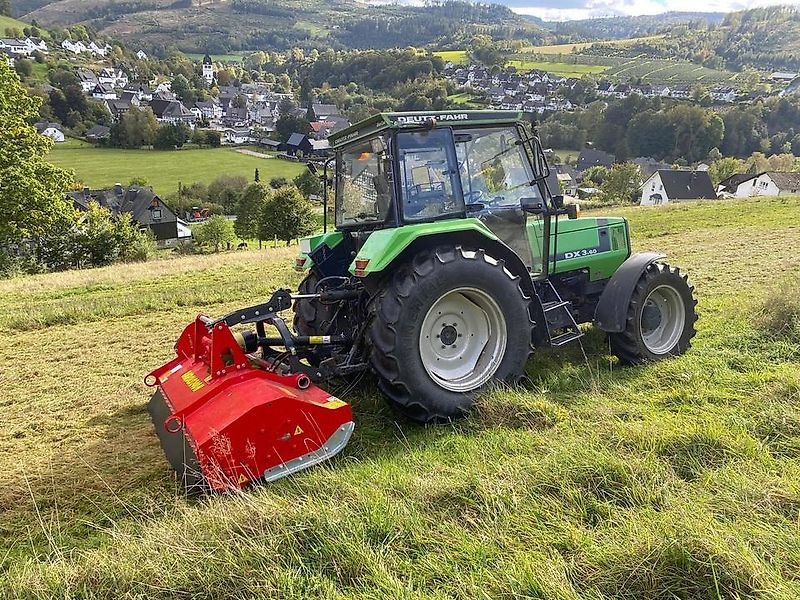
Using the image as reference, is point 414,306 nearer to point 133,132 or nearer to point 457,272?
point 457,272

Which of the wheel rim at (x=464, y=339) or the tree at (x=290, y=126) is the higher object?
the tree at (x=290, y=126)

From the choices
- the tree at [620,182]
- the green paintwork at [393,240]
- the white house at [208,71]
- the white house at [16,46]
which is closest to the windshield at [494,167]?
the green paintwork at [393,240]

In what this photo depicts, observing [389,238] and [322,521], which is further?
[389,238]

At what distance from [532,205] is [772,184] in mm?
58098

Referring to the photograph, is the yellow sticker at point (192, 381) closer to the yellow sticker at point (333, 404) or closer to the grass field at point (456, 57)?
the yellow sticker at point (333, 404)

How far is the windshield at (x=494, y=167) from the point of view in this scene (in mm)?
4836

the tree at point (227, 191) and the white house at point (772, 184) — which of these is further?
the tree at point (227, 191)

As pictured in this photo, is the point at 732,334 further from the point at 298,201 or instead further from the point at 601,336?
the point at 298,201

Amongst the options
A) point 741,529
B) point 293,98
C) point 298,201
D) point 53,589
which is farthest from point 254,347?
point 293,98

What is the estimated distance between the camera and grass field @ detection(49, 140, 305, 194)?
191 feet

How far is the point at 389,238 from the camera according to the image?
4.15m

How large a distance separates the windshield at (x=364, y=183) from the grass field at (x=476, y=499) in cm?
156

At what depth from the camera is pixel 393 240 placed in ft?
13.6

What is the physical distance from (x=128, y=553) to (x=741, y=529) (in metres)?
2.73
